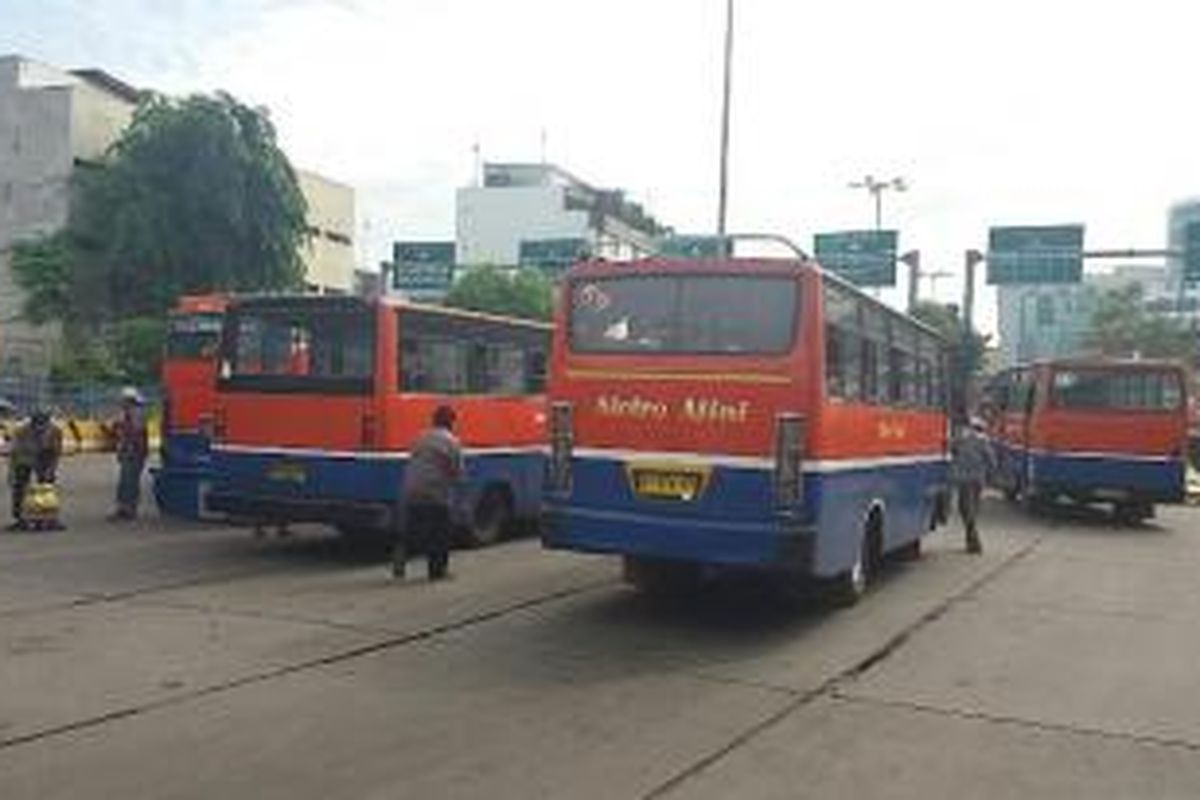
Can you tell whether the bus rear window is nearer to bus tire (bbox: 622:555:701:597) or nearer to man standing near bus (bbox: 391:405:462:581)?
bus tire (bbox: 622:555:701:597)

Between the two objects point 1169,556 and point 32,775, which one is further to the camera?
point 1169,556

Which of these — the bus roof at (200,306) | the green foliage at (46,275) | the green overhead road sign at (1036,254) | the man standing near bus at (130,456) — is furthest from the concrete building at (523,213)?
the man standing near bus at (130,456)

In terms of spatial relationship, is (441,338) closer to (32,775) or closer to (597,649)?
(597,649)

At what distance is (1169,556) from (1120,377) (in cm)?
593

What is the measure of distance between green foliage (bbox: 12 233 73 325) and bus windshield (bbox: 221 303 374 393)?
144 ft

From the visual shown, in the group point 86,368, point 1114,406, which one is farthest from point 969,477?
point 86,368

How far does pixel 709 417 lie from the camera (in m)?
13.5

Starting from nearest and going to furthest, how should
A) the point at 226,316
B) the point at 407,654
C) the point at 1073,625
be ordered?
the point at 407,654, the point at 1073,625, the point at 226,316

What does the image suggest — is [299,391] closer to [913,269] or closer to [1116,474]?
[1116,474]

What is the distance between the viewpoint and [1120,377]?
27828 mm

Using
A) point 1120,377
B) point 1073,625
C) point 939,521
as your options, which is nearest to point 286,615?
point 1073,625

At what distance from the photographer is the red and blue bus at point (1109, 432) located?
2741 cm

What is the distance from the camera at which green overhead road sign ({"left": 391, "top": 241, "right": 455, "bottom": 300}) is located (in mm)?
61875

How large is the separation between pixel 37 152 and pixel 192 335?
45.7 m
